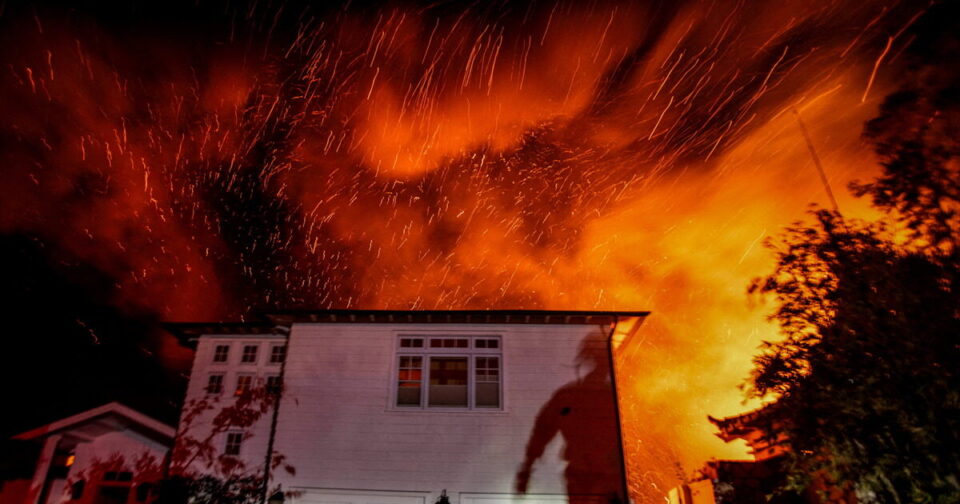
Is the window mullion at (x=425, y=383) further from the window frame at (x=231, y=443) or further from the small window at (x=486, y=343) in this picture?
the window frame at (x=231, y=443)

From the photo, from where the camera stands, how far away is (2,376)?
107ft

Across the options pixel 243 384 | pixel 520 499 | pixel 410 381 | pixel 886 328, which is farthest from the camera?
pixel 243 384

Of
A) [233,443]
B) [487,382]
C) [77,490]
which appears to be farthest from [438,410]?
[77,490]

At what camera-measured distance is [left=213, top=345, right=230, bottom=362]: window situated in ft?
46.3

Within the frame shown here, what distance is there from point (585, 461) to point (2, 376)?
4139cm

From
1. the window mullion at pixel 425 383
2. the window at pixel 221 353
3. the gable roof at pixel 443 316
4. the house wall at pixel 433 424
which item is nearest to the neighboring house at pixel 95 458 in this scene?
the window at pixel 221 353

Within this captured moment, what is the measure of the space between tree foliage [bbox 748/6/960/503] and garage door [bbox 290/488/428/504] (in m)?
7.79

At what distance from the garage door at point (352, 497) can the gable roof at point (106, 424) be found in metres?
5.04

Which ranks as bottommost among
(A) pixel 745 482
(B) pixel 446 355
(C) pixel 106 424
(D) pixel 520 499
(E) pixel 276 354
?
(D) pixel 520 499

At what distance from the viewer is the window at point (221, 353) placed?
46.3ft

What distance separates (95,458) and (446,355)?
36.9 feet

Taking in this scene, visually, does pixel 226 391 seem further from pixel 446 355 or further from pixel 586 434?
pixel 586 434

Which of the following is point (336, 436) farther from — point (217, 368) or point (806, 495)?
point (806, 495)

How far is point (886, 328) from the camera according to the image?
781cm
